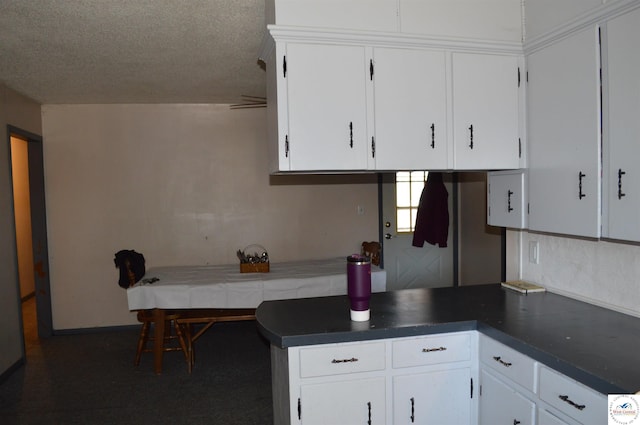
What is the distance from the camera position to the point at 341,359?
6.35 ft

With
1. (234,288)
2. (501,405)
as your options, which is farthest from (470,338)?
(234,288)

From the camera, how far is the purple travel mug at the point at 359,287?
6.75ft

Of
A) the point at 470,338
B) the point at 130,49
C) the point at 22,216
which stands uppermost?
the point at 130,49

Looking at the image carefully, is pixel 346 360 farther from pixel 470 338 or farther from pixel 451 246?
pixel 451 246

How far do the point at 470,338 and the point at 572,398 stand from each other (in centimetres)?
56

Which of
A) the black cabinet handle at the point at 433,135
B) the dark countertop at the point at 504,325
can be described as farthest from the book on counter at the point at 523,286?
the black cabinet handle at the point at 433,135

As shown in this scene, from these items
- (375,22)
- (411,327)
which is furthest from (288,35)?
(411,327)

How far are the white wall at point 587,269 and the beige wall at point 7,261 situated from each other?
4260 mm

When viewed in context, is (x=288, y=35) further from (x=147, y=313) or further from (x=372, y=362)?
(x=147, y=313)

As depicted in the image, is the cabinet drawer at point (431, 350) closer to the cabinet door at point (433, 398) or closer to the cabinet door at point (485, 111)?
the cabinet door at point (433, 398)

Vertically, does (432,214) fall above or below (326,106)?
below

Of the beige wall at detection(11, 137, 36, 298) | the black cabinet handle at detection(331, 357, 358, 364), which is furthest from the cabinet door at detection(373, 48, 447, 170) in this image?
the beige wall at detection(11, 137, 36, 298)

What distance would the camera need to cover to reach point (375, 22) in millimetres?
2230

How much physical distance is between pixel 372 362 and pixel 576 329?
36.5 inches
